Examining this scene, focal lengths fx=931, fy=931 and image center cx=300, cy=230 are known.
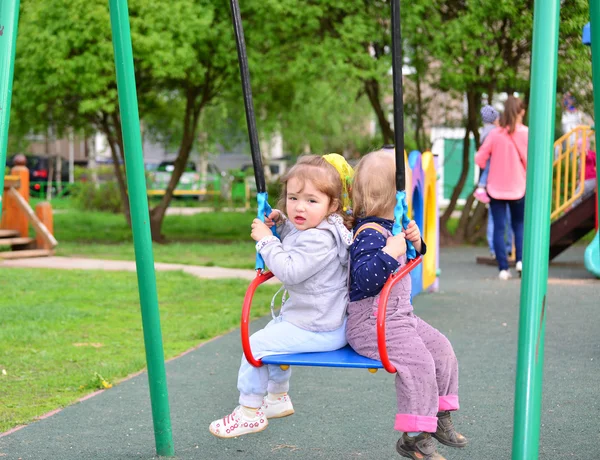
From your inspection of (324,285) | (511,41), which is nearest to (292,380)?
(324,285)

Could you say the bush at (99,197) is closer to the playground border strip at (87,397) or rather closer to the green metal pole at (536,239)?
the playground border strip at (87,397)

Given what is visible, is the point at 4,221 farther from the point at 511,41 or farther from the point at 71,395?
the point at 71,395

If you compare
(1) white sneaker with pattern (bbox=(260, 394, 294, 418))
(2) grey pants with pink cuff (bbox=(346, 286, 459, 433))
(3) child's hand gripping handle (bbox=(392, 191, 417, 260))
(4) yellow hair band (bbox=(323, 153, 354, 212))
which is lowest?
(1) white sneaker with pattern (bbox=(260, 394, 294, 418))

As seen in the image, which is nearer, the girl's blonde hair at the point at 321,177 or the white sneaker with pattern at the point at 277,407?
the girl's blonde hair at the point at 321,177

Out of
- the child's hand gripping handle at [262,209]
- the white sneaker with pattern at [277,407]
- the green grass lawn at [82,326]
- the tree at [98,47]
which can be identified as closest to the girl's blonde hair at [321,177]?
the child's hand gripping handle at [262,209]

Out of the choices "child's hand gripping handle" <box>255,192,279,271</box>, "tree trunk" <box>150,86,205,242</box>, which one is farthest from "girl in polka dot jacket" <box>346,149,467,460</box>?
"tree trunk" <box>150,86,205,242</box>

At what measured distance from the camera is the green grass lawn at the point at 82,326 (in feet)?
16.0

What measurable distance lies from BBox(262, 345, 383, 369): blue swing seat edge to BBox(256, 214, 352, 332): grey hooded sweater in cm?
10

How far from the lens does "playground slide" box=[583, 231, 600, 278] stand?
8.93 meters

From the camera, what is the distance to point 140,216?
3.50 m

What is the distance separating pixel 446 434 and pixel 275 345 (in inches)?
28.3

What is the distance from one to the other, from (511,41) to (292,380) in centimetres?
881

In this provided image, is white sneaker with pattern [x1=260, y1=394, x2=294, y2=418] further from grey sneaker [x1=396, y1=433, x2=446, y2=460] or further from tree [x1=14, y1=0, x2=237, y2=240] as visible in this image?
tree [x1=14, y1=0, x2=237, y2=240]

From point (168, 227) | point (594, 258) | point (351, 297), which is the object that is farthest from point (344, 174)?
point (168, 227)
